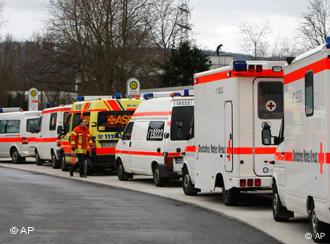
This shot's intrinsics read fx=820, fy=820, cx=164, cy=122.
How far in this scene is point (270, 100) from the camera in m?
15.8

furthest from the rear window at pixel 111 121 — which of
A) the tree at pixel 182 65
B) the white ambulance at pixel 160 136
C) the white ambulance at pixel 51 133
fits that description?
the tree at pixel 182 65

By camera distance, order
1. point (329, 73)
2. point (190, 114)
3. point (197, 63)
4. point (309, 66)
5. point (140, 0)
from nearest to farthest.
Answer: point (329, 73)
point (309, 66)
point (190, 114)
point (140, 0)
point (197, 63)

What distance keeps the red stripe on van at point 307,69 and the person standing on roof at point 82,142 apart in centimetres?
1476

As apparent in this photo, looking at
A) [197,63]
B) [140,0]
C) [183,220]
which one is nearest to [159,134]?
[183,220]

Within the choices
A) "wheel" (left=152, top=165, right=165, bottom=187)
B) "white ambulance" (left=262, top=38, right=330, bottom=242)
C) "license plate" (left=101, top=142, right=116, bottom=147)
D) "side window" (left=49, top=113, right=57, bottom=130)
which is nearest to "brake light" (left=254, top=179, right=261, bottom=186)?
"white ambulance" (left=262, top=38, right=330, bottom=242)

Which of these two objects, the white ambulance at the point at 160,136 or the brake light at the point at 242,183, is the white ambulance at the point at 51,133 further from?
the brake light at the point at 242,183

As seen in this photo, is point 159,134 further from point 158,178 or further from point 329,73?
point 329,73

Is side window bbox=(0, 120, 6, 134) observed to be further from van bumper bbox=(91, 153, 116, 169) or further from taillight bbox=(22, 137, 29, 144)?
van bumper bbox=(91, 153, 116, 169)

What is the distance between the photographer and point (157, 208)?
623 inches

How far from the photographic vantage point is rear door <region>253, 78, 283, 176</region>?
51.1ft

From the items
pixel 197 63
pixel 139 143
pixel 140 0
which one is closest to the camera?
pixel 139 143

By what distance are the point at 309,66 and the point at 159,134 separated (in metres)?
11.3

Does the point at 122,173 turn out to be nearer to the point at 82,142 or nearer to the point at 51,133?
the point at 82,142

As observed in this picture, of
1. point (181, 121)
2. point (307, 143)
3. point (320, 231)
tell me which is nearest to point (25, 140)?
point (181, 121)
